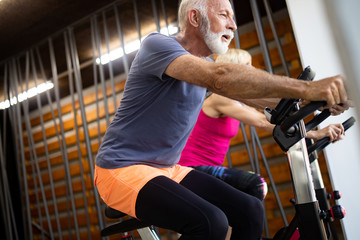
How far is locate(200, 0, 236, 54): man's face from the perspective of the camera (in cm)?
150

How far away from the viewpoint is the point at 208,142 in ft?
6.15

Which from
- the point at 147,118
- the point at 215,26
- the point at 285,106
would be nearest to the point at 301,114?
the point at 285,106

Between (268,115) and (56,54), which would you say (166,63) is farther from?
(56,54)

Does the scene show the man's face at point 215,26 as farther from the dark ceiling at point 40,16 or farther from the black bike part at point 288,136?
the dark ceiling at point 40,16

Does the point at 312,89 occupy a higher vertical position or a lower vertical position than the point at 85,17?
lower

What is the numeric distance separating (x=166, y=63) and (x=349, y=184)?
1.50 metres

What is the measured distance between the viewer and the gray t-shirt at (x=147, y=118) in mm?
1271

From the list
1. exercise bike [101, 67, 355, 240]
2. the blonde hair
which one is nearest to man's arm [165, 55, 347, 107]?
exercise bike [101, 67, 355, 240]

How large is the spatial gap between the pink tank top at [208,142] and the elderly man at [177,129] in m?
0.35

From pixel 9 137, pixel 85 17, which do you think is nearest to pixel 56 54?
pixel 85 17

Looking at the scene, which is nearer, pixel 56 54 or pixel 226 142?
pixel 226 142

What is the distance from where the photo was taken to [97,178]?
132 cm

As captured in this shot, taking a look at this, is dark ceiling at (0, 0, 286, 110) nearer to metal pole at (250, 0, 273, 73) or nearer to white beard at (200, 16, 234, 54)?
metal pole at (250, 0, 273, 73)

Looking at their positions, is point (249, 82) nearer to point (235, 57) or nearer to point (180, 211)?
point (180, 211)
